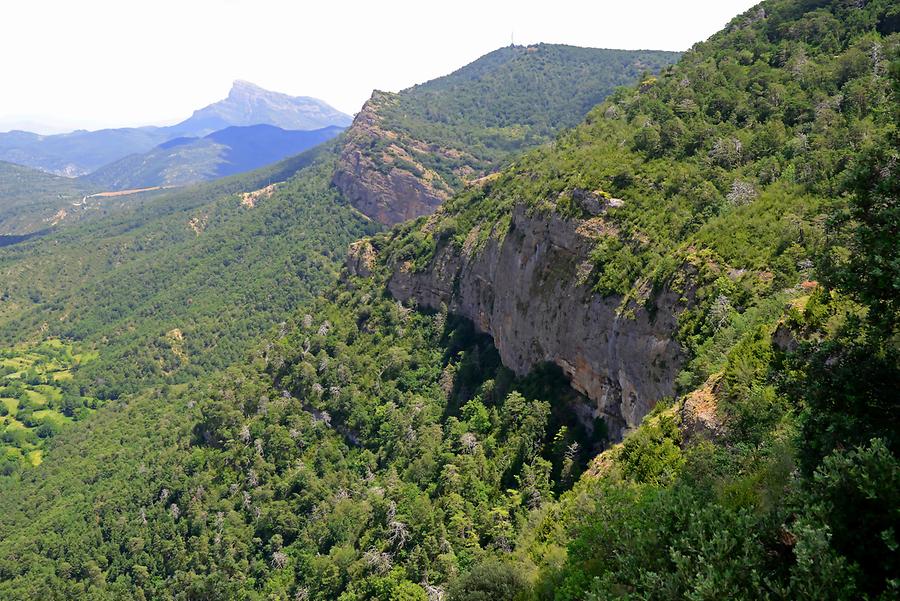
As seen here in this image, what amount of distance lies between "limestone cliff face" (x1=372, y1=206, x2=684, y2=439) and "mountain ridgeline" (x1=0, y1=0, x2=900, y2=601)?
0.32 m

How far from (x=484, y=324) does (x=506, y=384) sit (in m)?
14.4

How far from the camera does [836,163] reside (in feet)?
127

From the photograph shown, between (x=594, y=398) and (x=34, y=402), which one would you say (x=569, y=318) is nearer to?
(x=594, y=398)

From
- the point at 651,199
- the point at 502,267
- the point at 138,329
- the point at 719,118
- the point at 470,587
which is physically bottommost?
the point at 138,329

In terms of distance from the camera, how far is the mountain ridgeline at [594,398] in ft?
50.6

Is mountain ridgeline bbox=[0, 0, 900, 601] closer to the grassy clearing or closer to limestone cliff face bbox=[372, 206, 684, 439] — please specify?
limestone cliff face bbox=[372, 206, 684, 439]

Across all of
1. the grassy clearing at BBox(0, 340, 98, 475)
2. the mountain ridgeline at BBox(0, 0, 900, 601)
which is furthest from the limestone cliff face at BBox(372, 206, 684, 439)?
the grassy clearing at BBox(0, 340, 98, 475)

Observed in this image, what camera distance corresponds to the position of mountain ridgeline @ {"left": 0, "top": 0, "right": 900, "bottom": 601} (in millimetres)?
15414

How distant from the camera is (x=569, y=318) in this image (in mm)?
51969

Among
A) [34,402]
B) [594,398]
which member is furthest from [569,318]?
[34,402]

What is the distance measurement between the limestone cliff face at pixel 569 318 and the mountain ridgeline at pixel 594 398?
32cm

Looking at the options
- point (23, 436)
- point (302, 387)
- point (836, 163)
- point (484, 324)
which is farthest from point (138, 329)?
point (836, 163)

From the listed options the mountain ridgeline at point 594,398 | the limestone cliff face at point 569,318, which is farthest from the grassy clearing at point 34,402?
the limestone cliff face at point 569,318

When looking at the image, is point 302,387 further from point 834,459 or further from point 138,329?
point 138,329
